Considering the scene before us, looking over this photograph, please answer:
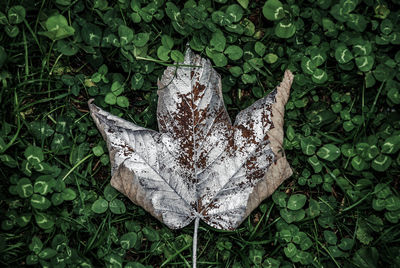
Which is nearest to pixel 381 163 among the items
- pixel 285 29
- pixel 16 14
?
pixel 285 29

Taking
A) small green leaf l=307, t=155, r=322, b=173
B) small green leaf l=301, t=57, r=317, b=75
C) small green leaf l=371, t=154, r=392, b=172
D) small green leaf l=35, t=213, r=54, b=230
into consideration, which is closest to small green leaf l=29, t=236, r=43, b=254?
small green leaf l=35, t=213, r=54, b=230

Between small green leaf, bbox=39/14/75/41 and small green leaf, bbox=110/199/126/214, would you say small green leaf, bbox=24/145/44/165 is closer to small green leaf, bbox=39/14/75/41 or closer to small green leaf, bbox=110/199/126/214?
small green leaf, bbox=110/199/126/214

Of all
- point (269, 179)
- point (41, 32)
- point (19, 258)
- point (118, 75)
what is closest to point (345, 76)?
point (269, 179)

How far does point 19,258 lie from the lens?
283 cm

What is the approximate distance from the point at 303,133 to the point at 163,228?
1.41m

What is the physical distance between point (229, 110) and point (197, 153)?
1.97ft

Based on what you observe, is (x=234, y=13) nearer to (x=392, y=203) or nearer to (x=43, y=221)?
(x=392, y=203)

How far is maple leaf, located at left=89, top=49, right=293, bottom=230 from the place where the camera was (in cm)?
257

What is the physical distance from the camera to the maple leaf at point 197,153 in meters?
2.57

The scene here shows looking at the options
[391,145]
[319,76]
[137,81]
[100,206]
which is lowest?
[100,206]

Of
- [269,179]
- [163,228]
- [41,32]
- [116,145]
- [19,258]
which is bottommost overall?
[19,258]

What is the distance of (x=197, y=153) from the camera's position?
262 cm

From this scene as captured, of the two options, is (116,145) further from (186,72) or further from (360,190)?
(360,190)

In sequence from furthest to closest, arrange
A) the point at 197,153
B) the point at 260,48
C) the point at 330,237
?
the point at 260,48 → the point at 330,237 → the point at 197,153
